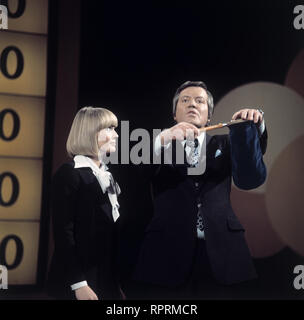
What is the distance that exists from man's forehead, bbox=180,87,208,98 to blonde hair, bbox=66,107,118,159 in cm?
41

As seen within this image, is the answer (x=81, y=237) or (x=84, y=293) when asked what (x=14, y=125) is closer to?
(x=81, y=237)

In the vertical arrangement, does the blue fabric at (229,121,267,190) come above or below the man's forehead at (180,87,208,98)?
below

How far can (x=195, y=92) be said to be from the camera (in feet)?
8.50

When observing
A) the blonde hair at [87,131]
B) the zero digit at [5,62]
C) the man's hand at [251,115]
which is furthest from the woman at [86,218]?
the man's hand at [251,115]

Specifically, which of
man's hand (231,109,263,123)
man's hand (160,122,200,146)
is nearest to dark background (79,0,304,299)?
man's hand (160,122,200,146)

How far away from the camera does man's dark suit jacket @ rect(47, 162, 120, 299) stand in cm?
225

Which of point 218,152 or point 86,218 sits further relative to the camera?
point 218,152

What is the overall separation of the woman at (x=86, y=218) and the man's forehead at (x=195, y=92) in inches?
16.6

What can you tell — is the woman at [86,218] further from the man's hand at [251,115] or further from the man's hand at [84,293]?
the man's hand at [251,115]

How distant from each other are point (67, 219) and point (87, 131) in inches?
17.1

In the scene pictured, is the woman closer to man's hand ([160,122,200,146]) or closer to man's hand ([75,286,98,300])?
man's hand ([75,286,98,300])

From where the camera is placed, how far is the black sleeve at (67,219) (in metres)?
2.24

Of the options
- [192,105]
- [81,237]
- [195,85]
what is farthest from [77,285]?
[195,85]
